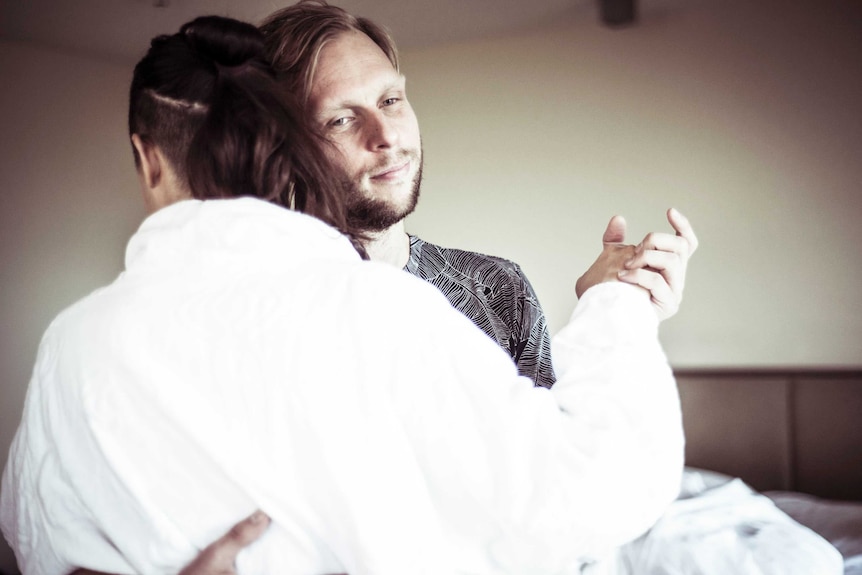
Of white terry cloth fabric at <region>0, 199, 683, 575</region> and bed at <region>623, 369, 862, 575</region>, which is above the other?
white terry cloth fabric at <region>0, 199, 683, 575</region>

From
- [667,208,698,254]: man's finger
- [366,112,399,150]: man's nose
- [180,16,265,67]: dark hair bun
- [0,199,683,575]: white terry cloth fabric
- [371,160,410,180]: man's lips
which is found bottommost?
[0,199,683,575]: white terry cloth fabric

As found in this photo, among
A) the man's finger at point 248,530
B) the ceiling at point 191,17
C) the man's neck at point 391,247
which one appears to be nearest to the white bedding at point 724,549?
the man's finger at point 248,530

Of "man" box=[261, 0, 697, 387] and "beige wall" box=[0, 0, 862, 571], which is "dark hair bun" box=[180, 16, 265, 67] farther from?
"beige wall" box=[0, 0, 862, 571]

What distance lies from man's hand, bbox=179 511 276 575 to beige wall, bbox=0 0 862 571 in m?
1.62

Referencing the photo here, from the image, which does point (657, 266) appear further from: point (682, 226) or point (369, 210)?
point (369, 210)

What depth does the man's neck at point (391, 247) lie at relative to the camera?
1360 millimetres

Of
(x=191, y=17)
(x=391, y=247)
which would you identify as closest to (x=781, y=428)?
(x=391, y=247)

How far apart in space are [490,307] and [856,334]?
4.71 feet

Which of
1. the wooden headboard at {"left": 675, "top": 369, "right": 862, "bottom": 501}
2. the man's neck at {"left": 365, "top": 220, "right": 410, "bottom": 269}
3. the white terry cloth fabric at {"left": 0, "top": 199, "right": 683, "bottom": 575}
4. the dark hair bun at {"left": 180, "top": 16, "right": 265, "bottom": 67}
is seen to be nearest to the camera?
the white terry cloth fabric at {"left": 0, "top": 199, "right": 683, "bottom": 575}

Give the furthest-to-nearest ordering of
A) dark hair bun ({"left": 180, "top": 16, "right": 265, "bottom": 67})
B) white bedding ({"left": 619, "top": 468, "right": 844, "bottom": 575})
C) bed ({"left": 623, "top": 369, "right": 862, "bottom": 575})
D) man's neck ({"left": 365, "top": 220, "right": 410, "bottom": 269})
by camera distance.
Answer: bed ({"left": 623, "top": 369, "right": 862, "bottom": 575}), man's neck ({"left": 365, "top": 220, "right": 410, "bottom": 269}), white bedding ({"left": 619, "top": 468, "right": 844, "bottom": 575}), dark hair bun ({"left": 180, "top": 16, "right": 265, "bottom": 67})

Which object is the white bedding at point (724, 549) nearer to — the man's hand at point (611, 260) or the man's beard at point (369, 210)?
the man's hand at point (611, 260)

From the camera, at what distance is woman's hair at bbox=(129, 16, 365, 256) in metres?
0.61

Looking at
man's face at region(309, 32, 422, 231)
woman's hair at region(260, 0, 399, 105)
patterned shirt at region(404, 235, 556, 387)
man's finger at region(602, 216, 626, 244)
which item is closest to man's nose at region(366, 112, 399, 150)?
man's face at region(309, 32, 422, 231)

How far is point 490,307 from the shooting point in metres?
1.36
